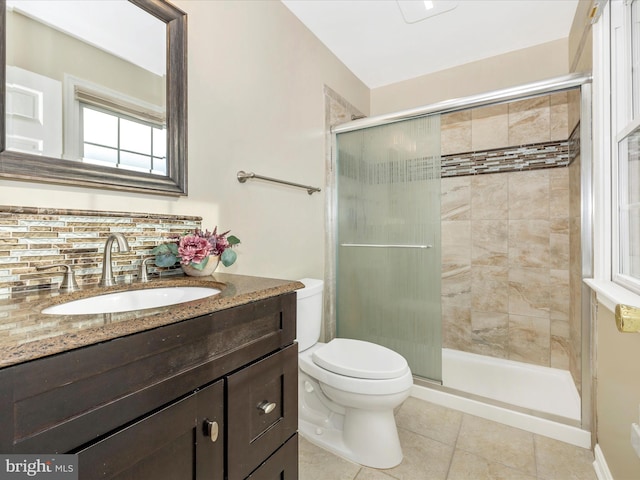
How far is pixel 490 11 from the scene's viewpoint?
1.93 m

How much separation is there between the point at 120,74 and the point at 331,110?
4.89 ft

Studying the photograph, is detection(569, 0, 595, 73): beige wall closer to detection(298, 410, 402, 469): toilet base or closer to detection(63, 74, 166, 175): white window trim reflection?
detection(298, 410, 402, 469): toilet base

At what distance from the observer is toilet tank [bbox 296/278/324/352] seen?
166cm

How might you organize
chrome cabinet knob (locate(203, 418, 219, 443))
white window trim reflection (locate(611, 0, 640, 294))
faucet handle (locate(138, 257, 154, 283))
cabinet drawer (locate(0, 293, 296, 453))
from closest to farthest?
cabinet drawer (locate(0, 293, 296, 453)) < chrome cabinet knob (locate(203, 418, 219, 443)) < faucet handle (locate(138, 257, 154, 283)) < white window trim reflection (locate(611, 0, 640, 294))

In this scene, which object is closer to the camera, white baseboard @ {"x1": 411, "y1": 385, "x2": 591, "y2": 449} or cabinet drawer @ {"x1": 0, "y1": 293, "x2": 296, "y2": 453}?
cabinet drawer @ {"x1": 0, "y1": 293, "x2": 296, "y2": 453}

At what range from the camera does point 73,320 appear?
0.59m

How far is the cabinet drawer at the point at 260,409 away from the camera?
81cm

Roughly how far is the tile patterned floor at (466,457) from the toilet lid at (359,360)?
1.47ft

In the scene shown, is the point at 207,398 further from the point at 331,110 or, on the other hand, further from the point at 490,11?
the point at 490,11

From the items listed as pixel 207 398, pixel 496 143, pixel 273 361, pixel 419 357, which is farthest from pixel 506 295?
pixel 207 398

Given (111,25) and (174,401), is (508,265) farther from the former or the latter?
(111,25)

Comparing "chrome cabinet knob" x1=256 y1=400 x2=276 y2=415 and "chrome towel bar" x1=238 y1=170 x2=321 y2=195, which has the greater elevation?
"chrome towel bar" x1=238 y1=170 x2=321 y2=195

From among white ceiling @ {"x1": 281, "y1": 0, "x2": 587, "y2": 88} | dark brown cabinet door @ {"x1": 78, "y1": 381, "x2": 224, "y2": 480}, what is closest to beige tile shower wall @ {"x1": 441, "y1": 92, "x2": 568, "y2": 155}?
white ceiling @ {"x1": 281, "y1": 0, "x2": 587, "y2": 88}

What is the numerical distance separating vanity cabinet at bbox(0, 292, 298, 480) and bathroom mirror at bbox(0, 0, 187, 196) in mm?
659
